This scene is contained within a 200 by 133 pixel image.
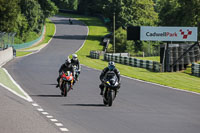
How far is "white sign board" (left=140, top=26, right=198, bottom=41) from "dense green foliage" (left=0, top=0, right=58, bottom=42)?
40.3m

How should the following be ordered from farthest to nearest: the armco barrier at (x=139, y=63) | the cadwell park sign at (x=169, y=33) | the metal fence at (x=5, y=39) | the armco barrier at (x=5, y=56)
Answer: the metal fence at (x=5, y=39) < the cadwell park sign at (x=169, y=33) < the armco barrier at (x=139, y=63) < the armco barrier at (x=5, y=56)

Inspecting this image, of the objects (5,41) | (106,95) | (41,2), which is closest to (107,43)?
(41,2)

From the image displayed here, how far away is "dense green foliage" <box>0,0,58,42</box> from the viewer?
275 feet

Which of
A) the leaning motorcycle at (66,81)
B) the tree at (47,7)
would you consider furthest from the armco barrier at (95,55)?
the leaning motorcycle at (66,81)

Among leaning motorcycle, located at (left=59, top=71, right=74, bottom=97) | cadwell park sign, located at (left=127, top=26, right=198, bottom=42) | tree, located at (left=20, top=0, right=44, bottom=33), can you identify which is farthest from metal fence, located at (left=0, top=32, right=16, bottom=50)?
tree, located at (left=20, top=0, right=44, bottom=33)

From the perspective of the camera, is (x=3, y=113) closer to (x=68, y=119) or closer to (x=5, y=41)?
(x=68, y=119)

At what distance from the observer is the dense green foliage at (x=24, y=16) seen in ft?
275

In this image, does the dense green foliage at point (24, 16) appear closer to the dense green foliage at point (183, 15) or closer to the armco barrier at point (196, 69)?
the dense green foliage at point (183, 15)

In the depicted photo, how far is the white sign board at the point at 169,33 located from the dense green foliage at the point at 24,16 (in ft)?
132

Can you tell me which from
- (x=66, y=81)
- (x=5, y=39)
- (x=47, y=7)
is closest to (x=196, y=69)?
(x=5, y=39)

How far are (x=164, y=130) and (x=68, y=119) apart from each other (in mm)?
2920

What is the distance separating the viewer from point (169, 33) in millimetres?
48531

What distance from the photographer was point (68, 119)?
1315cm

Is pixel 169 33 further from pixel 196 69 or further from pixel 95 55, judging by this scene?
pixel 95 55
